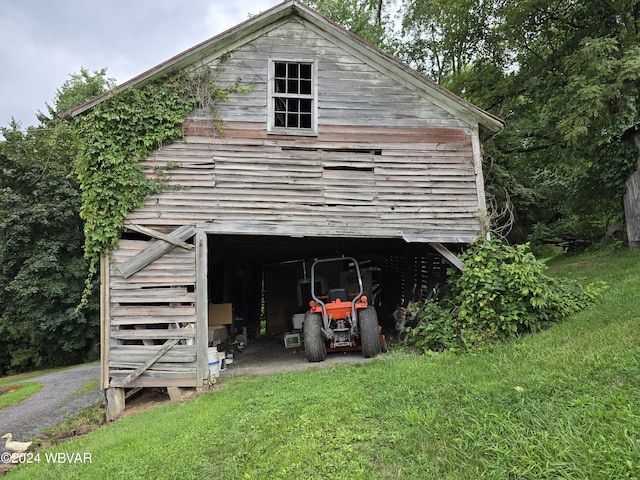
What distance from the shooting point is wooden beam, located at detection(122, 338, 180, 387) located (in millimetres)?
6539

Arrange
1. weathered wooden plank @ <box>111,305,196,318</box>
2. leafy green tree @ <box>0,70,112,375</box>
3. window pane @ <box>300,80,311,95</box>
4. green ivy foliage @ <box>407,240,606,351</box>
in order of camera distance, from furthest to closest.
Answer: leafy green tree @ <box>0,70,112,375</box> → window pane @ <box>300,80,311,95</box> → weathered wooden plank @ <box>111,305,196,318</box> → green ivy foliage @ <box>407,240,606,351</box>

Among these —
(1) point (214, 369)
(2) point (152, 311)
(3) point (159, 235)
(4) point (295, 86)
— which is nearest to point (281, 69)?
(4) point (295, 86)

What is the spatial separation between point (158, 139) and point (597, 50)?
412 inches

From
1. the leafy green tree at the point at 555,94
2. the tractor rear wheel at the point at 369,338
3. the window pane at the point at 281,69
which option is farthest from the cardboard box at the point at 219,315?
the leafy green tree at the point at 555,94

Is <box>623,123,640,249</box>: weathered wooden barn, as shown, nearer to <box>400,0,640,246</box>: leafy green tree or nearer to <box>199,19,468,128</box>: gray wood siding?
<box>400,0,640,246</box>: leafy green tree

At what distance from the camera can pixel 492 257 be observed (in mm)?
7270

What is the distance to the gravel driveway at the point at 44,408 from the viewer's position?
7.19 metres

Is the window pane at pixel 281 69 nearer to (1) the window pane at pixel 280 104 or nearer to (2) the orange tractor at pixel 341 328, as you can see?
(1) the window pane at pixel 280 104

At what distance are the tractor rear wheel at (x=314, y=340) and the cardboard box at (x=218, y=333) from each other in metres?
3.17

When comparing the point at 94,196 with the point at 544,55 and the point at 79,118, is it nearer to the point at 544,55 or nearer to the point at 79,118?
the point at 79,118

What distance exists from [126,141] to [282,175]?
2.92m

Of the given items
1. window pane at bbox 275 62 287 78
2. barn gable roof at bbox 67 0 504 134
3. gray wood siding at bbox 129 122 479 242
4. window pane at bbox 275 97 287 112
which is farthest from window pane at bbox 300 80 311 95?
gray wood siding at bbox 129 122 479 242

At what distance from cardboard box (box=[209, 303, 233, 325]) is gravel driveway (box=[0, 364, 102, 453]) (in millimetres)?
3208

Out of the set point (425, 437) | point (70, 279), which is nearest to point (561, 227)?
point (425, 437)
